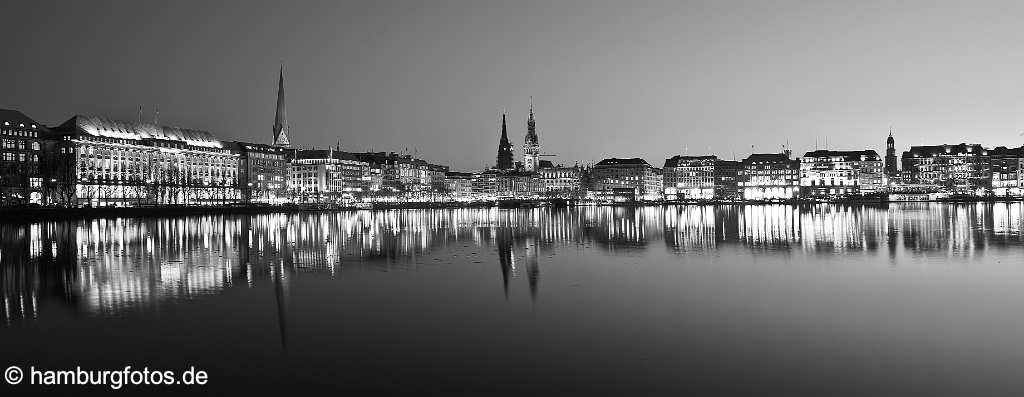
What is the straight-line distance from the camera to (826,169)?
613ft

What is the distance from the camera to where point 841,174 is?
185375mm

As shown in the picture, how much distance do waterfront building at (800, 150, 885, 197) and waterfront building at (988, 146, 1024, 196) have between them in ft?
80.3

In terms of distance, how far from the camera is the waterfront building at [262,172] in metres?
142

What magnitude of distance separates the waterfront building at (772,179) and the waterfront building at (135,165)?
127 metres

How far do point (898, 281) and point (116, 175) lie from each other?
114 meters

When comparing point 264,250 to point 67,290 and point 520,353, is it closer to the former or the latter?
point 67,290

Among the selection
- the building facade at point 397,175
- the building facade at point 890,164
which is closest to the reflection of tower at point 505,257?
the building facade at point 397,175

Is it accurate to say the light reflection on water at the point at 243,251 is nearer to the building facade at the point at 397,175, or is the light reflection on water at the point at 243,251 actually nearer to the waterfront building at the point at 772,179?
the building facade at the point at 397,175

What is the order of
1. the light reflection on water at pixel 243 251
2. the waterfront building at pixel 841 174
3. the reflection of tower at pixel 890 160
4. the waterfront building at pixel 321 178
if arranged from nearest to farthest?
the light reflection on water at pixel 243 251 → the waterfront building at pixel 321 178 → the waterfront building at pixel 841 174 → the reflection of tower at pixel 890 160

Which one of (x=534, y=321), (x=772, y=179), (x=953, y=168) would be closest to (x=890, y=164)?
(x=953, y=168)

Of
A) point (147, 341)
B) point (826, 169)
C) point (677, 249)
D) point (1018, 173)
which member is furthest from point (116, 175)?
point (1018, 173)

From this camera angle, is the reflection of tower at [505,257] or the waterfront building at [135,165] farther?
the waterfront building at [135,165]

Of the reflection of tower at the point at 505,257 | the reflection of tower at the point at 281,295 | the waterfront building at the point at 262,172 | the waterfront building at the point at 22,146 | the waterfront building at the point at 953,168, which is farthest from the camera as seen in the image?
the waterfront building at the point at 953,168

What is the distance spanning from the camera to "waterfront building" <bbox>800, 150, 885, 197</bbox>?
7244 inches
